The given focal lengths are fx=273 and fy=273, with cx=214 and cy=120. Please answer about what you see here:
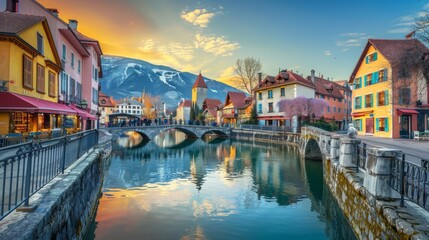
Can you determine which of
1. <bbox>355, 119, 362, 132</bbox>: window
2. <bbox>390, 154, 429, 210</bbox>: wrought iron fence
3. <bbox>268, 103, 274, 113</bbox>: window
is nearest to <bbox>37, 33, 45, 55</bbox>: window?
<bbox>390, 154, 429, 210</bbox>: wrought iron fence

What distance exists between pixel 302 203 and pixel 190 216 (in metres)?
6.02

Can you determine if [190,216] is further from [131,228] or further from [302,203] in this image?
[302,203]

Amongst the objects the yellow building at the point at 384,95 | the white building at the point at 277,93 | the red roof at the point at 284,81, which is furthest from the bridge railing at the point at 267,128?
the yellow building at the point at 384,95

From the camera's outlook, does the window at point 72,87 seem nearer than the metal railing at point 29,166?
No

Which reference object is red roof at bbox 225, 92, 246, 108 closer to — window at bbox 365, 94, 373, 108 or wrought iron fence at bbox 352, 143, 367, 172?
window at bbox 365, 94, 373, 108

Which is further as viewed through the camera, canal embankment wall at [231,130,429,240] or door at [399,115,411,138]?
door at [399,115,411,138]

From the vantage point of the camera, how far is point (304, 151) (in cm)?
2959

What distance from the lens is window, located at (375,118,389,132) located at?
32344mm

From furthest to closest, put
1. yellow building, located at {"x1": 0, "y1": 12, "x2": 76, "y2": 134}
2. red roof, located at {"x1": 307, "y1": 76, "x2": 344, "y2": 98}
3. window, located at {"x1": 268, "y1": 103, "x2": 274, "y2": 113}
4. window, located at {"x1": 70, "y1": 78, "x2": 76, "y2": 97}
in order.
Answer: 1. red roof, located at {"x1": 307, "y1": 76, "x2": 344, "y2": 98}
2. window, located at {"x1": 268, "y1": 103, "x2": 274, "y2": 113}
3. window, located at {"x1": 70, "y1": 78, "x2": 76, "y2": 97}
4. yellow building, located at {"x1": 0, "y1": 12, "x2": 76, "y2": 134}

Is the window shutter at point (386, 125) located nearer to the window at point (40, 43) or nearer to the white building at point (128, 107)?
the window at point (40, 43)

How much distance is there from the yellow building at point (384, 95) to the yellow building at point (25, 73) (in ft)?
97.6

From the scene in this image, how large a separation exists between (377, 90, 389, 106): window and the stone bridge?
106 ft

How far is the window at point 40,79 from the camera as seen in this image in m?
18.5

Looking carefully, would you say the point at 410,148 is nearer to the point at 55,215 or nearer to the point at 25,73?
the point at 55,215
